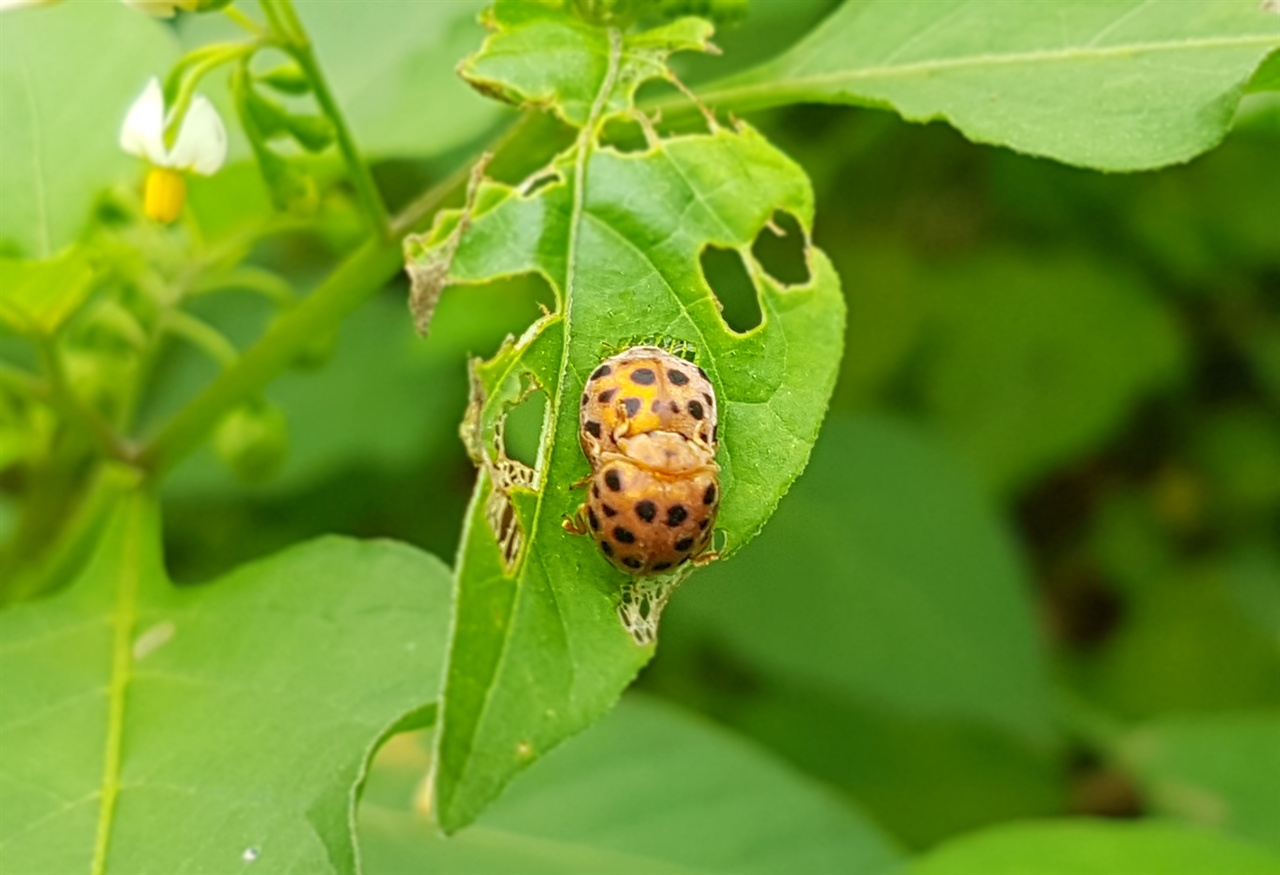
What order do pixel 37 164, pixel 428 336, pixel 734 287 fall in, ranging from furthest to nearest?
pixel 734 287 < pixel 37 164 < pixel 428 336

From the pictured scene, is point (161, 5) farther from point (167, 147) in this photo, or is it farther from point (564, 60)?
point (564, 60)

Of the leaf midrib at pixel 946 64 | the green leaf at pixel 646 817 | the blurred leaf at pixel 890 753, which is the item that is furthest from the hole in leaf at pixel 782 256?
the leaf midrib at pixel 946 64

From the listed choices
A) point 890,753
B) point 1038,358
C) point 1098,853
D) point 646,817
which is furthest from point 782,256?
point 1098,853

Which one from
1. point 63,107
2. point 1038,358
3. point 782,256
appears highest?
point 63,107

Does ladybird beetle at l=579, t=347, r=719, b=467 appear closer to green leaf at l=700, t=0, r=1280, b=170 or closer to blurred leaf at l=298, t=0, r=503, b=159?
green leaf at l=700, t=0, r=1280, b=170

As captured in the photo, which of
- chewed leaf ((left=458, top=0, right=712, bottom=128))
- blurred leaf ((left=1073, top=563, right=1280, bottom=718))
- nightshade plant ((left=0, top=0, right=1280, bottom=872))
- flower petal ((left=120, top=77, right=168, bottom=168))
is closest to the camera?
nightshade plant ((left=0, top=0, right=1280, bottom=872))

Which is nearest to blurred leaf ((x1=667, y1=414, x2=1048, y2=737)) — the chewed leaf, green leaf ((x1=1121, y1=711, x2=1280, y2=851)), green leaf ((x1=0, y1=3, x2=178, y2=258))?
green leaf ((x1=1121, y1=711, x2=1280, y2=851))

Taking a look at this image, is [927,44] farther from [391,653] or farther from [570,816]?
[570,816]
